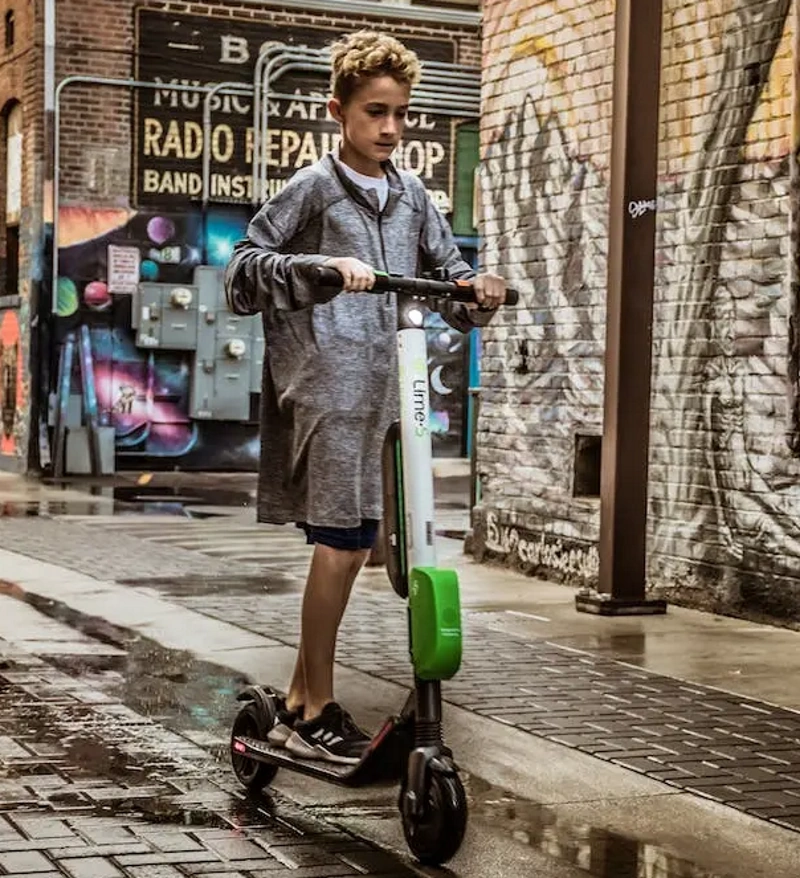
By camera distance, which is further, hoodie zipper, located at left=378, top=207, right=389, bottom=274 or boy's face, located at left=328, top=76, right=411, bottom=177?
hoodie zipper, located at left=378, top=207, right=389, bottom=274

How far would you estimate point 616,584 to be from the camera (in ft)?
29.4

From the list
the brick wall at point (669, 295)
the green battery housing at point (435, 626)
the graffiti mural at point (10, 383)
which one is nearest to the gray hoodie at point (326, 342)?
the green battery housing at point (435, 626)

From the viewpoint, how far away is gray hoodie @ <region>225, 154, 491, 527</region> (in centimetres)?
491

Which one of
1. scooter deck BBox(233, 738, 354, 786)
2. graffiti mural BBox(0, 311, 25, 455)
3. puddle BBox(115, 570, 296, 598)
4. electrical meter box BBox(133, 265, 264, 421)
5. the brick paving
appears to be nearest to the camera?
scooter deck BBox(233, 738, 354, 786)

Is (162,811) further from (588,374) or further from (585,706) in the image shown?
(588,374)

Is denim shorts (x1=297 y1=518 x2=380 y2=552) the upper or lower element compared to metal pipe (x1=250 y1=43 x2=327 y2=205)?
lower

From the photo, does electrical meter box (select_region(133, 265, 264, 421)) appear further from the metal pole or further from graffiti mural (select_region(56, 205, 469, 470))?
the metal pole

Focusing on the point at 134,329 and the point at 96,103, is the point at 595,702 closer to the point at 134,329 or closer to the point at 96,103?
the point at 134,329

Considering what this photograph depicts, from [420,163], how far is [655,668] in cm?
1587

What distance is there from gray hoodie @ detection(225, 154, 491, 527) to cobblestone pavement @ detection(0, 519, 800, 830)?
1335 millimetres

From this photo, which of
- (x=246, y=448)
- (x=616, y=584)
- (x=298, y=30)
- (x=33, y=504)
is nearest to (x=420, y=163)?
(x=298, y=30)

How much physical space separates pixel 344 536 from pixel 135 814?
91 centimetres

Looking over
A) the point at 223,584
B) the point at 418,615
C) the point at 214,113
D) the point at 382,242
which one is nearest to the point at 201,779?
the point at 418,615

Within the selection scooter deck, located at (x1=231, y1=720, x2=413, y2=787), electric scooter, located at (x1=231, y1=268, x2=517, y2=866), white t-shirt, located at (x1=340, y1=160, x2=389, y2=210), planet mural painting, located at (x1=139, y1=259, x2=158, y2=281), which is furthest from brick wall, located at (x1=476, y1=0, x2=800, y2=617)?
planet mural painting, located at (x1=139, y1=259, x2=158, y2=281)
